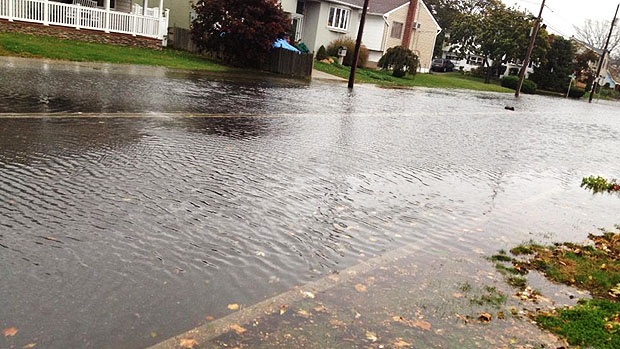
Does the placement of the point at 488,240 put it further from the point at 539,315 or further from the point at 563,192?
the point at 563,192

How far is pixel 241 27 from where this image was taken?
26.7 m

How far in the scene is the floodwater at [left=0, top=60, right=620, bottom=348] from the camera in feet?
12.9

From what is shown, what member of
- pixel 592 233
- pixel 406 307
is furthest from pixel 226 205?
pixel 592 233

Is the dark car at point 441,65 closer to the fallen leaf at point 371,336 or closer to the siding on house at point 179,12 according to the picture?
the siding on house at point 179,12

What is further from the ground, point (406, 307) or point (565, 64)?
point (565, 64)

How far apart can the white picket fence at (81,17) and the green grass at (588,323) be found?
86.9 feet

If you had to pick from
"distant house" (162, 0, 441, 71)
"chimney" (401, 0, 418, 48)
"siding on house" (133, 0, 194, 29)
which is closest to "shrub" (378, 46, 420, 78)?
"distant house" (162, 0, 441, 71)

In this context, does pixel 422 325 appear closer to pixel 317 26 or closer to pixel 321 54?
pixel 321 54

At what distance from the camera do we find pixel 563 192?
9211 millimetres

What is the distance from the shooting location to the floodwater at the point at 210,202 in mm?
Result: 3945

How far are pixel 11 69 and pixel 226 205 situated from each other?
12.6 meters

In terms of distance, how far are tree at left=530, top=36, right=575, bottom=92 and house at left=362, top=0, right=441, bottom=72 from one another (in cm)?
1979

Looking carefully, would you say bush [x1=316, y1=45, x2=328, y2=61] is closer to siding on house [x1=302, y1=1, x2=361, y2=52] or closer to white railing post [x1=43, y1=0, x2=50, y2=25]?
siding on house [x1=302, y1=1, x2=361, y2=52]

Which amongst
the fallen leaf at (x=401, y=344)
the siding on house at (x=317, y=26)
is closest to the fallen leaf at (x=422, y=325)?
the fallen leaf at (x=401, y=344)
